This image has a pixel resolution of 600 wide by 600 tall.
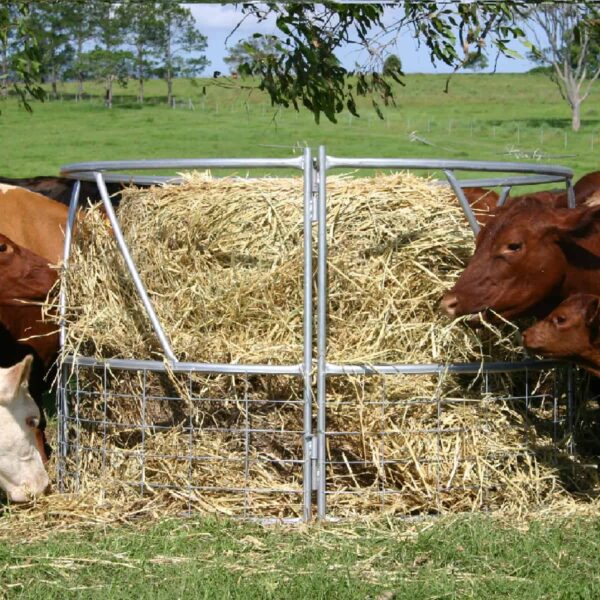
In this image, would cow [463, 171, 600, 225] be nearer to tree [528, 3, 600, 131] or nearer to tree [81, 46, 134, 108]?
tree [528, 3, 600, 131]

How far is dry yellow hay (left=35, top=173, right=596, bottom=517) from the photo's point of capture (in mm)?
5738

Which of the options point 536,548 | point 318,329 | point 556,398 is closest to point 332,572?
point 536,548

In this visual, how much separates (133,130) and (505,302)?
38.0 m

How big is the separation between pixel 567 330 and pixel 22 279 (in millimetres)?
3201

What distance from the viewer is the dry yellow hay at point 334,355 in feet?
18.8

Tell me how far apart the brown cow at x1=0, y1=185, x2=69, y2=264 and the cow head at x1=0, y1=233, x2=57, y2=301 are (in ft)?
3.30

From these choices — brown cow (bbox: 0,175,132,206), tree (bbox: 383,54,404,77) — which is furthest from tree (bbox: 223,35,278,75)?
brown cow (bbox: 0,175,132,206)

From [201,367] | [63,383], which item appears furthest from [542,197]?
[63,383]

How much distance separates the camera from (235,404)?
19.2ft

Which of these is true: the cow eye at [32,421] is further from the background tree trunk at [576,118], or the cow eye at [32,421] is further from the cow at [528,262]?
the background tree trunk at [576,118]

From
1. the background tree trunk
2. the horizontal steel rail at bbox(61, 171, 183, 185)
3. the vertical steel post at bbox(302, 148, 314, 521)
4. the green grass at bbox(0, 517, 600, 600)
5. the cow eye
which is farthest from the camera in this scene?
the background tree trunk

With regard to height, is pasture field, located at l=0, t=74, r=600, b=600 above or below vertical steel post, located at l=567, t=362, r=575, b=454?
below

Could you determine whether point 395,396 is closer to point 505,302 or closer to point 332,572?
point 505,302

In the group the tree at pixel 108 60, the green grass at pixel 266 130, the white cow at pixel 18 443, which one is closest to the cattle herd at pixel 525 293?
the white cow at pixel 18 443
